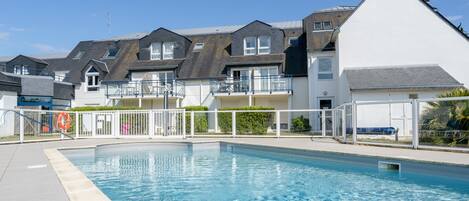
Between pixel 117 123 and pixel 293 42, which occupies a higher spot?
pixel 293 42

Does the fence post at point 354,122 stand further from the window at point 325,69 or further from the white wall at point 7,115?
the white wall at point 7,115

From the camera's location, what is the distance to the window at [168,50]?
3018 centimetres

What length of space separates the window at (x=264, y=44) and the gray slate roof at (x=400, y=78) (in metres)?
7.67

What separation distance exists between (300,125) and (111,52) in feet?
65.2

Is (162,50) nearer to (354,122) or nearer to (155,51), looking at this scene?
(155,51)

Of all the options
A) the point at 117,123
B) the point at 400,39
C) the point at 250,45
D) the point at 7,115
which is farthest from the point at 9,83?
the point at 400,39

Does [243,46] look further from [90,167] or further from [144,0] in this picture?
[90,167]

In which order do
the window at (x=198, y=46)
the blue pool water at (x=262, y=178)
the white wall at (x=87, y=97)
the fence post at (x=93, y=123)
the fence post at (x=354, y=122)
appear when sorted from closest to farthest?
the blue pool water at (x=262, y=178) → the fence post at (x=354, y=122) → the fence post at (x=93, y=123) → the white wall at (x=87, y=97) → the window at (x=198, y=46)

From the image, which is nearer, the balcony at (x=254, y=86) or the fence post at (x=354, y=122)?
the fence post at (x=354, y=122)

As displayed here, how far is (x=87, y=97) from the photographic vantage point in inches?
1204

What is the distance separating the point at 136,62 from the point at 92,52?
746 centimetres

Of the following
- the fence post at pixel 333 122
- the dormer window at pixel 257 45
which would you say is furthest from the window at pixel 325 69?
the fence post at pixel 333 122

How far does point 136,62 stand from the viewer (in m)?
30.1

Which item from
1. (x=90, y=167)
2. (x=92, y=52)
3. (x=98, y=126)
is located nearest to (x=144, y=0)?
(x=98, y=126)
